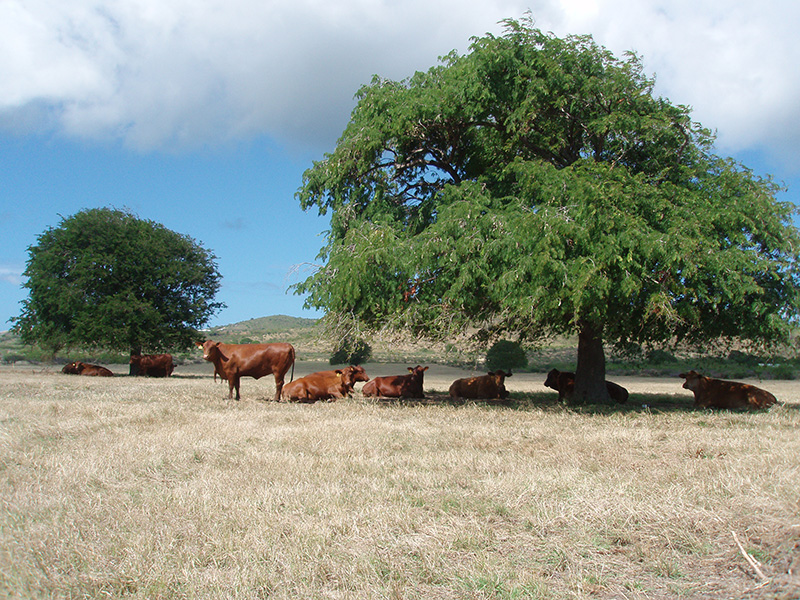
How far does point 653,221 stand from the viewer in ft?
40.8

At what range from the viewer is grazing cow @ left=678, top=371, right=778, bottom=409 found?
47.3ft

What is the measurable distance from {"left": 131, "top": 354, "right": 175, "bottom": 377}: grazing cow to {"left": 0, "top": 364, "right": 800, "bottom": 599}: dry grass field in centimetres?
2177

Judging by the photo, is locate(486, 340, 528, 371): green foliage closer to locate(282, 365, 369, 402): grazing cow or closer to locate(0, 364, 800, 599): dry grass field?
locate(282, 365, 369, 402): grazing cow

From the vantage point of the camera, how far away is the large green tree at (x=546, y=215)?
37.6 ft

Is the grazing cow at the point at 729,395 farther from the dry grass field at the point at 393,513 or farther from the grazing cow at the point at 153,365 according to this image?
the grazing cow at the point at 153,365

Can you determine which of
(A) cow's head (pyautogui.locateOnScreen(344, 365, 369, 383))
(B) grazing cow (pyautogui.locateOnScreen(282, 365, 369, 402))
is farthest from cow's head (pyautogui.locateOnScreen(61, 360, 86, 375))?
(B) grazing cow (pyautogui.locateOnScreen(282, 365, 369, 402))

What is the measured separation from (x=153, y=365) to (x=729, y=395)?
24.9 m

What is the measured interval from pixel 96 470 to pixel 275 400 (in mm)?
8356

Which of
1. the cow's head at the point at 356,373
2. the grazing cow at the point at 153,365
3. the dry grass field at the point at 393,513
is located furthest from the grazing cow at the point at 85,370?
the dry grass field at the point at 393,513

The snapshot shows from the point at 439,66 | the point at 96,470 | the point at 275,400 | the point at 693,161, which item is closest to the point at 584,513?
the point at 96,470

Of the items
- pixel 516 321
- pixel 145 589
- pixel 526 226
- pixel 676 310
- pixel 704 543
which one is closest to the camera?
pixel 145 589

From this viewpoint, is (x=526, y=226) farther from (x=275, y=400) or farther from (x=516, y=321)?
(x=275, y=400)

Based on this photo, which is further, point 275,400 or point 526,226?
point 275,400

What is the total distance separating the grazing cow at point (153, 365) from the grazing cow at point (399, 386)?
16004mm
